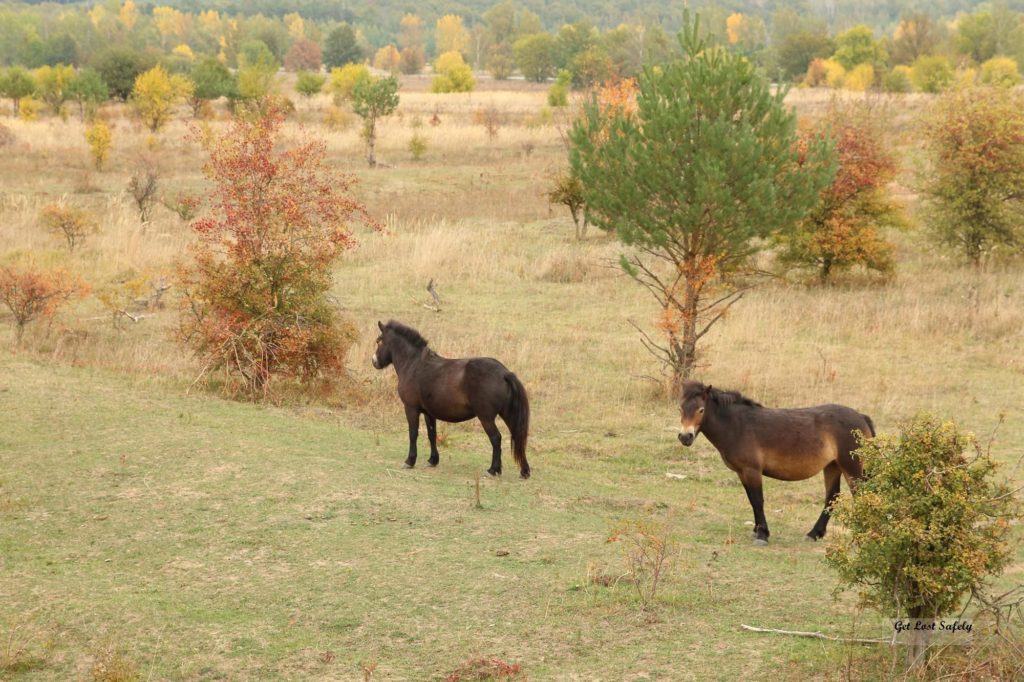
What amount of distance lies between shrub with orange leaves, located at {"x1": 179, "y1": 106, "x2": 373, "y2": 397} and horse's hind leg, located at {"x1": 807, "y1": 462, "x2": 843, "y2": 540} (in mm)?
8904

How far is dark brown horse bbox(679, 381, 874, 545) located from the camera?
1036 centimetres

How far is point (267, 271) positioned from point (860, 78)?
78624mm

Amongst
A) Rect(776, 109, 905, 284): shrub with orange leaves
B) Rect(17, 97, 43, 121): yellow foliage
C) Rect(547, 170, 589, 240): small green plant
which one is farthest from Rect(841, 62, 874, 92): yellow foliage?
Rect(776, 109, 905, 284): shrub with orange leaves

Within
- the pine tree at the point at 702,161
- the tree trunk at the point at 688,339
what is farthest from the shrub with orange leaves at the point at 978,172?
the tree trunk at the point at 688,339

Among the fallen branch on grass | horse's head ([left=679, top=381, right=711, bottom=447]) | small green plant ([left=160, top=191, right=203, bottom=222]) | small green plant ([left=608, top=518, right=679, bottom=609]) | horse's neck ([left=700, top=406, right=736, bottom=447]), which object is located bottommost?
small green plant ([left=160, top=191, right=203, bottom=222])

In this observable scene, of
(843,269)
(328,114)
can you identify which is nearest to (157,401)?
(843,269)

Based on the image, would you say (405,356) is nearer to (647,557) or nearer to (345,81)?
(647,557)

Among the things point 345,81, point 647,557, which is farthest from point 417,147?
point 647,557

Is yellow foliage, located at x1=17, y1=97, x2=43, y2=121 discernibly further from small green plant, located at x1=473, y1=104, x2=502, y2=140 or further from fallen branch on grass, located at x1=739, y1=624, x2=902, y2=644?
fallen branch on grass, located at x1=739, y1=624, x2=902, y2=644

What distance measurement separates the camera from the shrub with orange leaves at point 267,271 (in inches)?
670

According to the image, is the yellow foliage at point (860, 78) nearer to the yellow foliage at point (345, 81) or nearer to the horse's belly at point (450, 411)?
the yellow foliage at point (345, 81)

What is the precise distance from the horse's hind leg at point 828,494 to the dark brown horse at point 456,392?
3.35 meters

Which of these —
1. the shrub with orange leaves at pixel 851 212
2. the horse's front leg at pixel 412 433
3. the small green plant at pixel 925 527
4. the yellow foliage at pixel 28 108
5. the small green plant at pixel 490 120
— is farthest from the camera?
the small green plant at pixel 490 120

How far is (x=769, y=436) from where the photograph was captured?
34.3 feet
